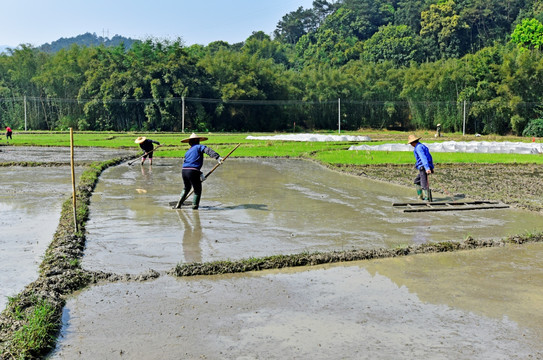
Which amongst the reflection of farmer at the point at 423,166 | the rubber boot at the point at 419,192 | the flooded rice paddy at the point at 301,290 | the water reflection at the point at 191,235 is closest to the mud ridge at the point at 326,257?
the flooded rice paddy at the point at 301,290

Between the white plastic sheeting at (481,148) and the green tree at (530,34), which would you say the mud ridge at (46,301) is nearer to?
the white plastic sheeting at (481,148)

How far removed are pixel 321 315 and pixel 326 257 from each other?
1.98 metres

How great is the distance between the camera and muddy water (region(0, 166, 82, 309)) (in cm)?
648

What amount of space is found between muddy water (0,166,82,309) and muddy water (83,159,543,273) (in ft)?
2.39

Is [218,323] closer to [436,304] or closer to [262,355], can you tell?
[262,355]

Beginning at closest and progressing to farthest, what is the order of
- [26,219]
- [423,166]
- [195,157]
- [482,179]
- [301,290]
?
[301,290] → [26,219] → [195,157] → [423,166] → [482,179]

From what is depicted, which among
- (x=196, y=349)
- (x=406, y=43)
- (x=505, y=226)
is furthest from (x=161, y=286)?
(x=406, y=43)

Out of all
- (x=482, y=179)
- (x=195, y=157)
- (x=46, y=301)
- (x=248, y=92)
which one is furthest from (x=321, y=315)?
(x=248, y=92)

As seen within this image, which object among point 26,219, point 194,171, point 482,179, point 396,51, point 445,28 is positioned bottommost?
point 26,219

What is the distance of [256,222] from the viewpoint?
31.9ft

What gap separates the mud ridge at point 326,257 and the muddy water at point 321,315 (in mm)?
169

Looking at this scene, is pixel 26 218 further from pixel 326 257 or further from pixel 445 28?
pixel 445 28

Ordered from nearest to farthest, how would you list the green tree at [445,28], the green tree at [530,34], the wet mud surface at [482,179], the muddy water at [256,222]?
the muddy water at [256,222]
the wet mud surface at [482,179]
the green tree at [530,34]
the green tree at [445,28]

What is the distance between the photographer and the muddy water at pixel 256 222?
768 centimetres
